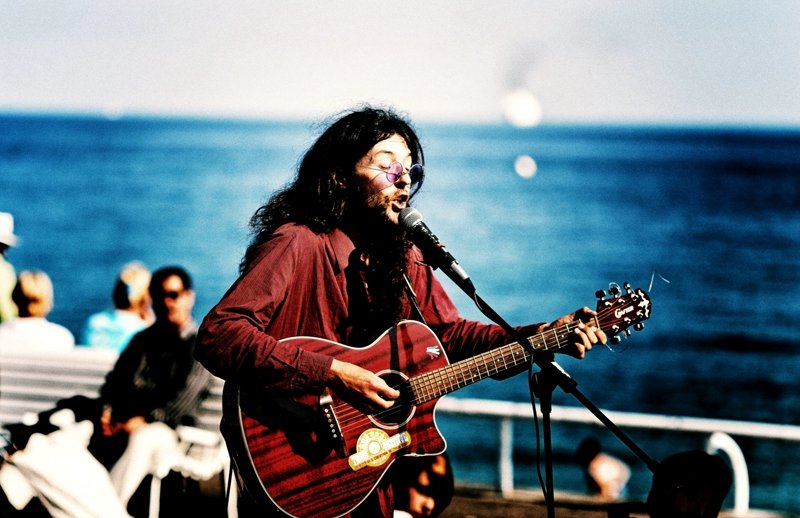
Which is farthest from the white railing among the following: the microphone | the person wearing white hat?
the person wearing white hat

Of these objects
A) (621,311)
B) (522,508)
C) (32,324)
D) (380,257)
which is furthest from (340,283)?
(32,324)

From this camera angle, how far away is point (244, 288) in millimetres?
2863

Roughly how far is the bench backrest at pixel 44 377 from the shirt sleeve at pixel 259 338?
2749mm

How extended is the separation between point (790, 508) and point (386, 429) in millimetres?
15854

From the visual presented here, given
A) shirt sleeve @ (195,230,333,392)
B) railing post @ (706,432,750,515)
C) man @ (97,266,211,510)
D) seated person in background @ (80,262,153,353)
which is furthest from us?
seated person in background @ (80,262,153,353)

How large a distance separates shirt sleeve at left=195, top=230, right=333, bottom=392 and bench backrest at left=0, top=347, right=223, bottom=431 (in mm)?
2749

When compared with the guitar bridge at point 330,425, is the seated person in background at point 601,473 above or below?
below

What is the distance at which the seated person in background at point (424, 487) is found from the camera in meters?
4.07

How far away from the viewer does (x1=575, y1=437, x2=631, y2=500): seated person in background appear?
537cm

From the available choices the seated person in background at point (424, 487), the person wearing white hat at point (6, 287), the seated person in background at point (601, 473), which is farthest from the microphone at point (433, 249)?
the person wearing white hat at point (6, 287)

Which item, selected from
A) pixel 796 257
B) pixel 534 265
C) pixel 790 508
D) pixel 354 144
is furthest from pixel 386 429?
pixel 796 257

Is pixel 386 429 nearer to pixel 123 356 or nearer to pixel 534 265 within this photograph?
pixel 123 356

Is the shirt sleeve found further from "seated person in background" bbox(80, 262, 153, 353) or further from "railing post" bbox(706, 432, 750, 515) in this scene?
"seated person in background" bbox(80, 262, 153, 353)

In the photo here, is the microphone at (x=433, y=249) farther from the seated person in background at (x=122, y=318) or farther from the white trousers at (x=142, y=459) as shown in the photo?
the seated person in background at (x=122, y=318)
